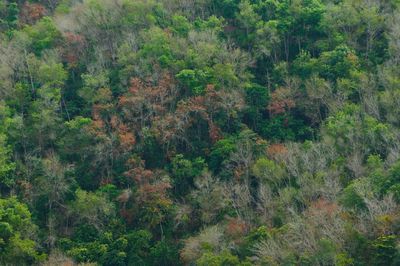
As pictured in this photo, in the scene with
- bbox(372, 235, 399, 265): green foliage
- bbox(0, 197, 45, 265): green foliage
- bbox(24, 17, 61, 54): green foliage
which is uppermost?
bbox(24, 17, 61, 54): green foliage

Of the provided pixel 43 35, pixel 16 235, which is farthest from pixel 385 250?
pixel 43 35

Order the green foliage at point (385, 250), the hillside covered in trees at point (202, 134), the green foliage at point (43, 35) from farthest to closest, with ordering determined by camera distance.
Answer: the green foliage at point (43, 35) < the hillside covered in trees at point (202, 134) < the green foliage at point (385, 250)

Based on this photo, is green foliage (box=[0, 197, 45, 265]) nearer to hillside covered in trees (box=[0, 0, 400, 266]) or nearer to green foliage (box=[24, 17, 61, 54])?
hillside covered in trees (box=[0, 0, 400, 266])

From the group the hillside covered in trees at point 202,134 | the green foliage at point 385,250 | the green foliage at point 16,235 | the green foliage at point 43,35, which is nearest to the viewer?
the green foliage at point 385,250

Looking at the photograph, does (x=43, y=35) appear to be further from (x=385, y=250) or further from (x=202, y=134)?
(x=385, y=250)

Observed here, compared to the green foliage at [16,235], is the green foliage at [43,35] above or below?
above

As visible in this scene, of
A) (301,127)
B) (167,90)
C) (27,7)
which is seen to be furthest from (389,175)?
(27,7)

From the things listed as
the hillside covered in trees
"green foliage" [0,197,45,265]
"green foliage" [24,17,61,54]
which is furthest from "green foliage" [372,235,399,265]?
"green foliage" [24,17,61,54]

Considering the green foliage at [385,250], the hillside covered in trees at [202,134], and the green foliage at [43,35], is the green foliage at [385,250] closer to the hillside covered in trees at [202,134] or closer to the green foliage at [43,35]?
the hillside covered in trees at [202,134]

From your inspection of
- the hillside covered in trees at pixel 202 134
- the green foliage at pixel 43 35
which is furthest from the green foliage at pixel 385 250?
the green foliage at pixel 43 35
